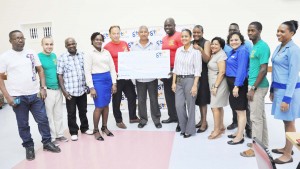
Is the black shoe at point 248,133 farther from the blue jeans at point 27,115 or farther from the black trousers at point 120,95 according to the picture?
the blue jeans at point 27,115

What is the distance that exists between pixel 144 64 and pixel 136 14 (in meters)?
1.92

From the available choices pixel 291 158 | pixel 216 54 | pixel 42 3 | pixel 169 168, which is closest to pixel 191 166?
pixel 169 168

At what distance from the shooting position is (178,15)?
5125 mm

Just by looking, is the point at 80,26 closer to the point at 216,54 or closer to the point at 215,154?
the point at 216,54

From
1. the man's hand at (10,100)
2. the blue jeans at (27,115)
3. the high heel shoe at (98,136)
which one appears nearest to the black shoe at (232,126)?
the high heel shoe at (98,136)

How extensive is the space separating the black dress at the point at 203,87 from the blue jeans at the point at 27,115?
207cm

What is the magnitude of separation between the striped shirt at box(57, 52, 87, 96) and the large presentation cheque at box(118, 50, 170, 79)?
Result: 67 cm

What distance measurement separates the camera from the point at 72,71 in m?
3.31

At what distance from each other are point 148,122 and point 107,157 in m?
1.37

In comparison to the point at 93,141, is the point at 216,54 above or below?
above

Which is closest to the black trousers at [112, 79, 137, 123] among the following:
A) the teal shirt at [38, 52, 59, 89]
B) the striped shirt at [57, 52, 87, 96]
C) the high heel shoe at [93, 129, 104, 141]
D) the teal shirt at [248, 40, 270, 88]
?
the high heel shoe at [93, 129, 104, 141]

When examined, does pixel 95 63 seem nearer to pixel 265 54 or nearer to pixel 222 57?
pixel 222 57

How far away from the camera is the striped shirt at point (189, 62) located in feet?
10.5

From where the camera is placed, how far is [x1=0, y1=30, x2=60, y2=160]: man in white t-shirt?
274 cm
